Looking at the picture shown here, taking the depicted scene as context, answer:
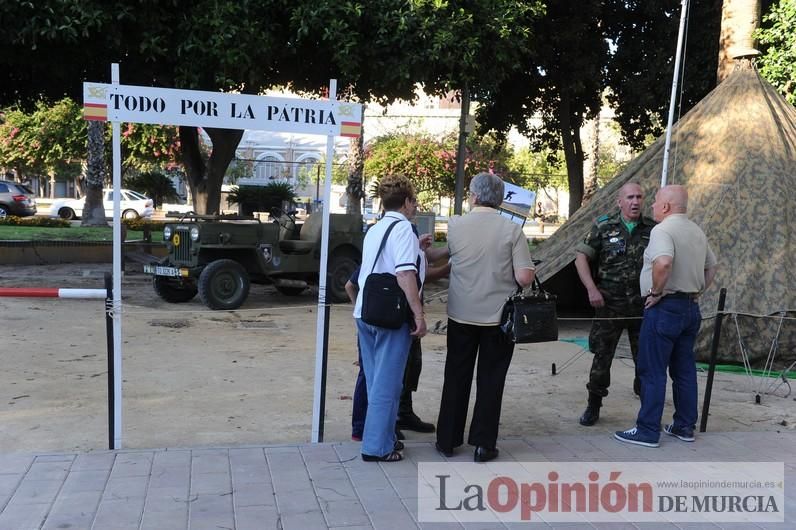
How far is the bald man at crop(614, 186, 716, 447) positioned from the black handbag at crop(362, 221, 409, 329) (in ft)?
5.57

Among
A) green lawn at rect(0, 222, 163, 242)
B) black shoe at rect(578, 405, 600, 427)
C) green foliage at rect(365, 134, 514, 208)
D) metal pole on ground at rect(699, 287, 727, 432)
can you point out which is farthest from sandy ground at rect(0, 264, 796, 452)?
green foliage at rect(365, 134, 514, 208)

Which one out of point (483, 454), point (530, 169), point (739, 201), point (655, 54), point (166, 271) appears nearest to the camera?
point (483, 454)

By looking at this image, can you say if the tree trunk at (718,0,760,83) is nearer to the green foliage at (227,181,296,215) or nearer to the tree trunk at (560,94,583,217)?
the tree trunk at (560,94,583,217)

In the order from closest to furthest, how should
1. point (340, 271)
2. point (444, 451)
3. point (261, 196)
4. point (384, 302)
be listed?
1. point (384, 302)
2. point (444, 451)
3. point (340, 271)
4. point (261, 196)

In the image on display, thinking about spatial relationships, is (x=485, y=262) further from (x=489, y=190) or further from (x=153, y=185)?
(x=153, y=185)

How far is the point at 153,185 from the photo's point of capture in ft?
125

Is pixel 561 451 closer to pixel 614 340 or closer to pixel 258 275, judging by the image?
pixel 614 340

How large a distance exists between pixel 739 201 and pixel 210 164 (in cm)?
921

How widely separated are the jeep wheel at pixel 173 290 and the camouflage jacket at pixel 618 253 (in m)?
7.21

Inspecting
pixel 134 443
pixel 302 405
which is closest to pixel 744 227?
pixel 302 405

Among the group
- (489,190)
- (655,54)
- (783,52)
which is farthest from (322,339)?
(655,54)

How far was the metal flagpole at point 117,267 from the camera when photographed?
4.62m

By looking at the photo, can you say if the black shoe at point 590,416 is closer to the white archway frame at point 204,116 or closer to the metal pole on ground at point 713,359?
the metal pole on ground at point 713,359

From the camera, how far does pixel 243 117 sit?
4.97 m
